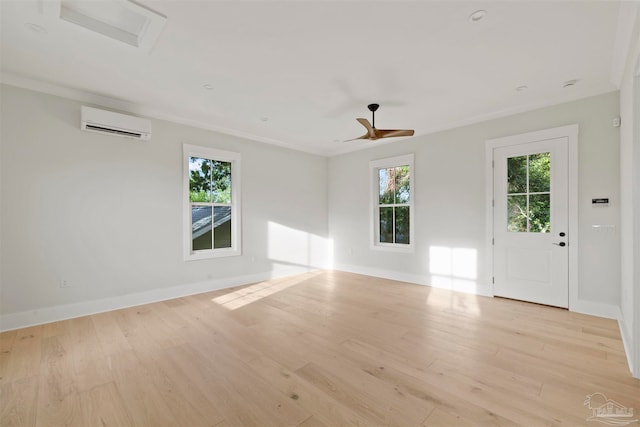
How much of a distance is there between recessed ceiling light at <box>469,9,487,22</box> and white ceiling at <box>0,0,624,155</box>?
4 centimetres

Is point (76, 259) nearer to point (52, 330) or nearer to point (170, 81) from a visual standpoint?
point (52, 330)

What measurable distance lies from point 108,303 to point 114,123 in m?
2.34

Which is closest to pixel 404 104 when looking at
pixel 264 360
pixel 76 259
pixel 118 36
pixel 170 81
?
pixel 170 81

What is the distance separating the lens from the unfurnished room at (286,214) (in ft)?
6.66

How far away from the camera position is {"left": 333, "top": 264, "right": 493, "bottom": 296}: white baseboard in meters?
4.37

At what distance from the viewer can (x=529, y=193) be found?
394 cm

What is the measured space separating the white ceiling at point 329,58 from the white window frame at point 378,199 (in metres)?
1.22

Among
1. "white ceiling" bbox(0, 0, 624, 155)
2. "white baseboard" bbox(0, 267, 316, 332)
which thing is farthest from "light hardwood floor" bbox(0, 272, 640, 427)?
"white ceiling" bbox(0, 0, 624, 155)

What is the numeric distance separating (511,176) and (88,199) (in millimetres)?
5746

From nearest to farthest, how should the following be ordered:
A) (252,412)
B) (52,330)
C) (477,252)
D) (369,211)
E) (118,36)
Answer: (252,412) → (118,36) → (52,330) → (477,252) → (369,211)

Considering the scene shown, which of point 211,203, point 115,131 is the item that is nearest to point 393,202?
point 211,203

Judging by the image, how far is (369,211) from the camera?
5.88 m

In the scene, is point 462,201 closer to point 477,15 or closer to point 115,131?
point 477,15

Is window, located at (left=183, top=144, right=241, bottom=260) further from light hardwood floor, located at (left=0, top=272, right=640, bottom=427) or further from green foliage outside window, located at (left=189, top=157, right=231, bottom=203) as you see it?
light hardwood floor, located at (left=0, top=272, right=640, bottom=427)
